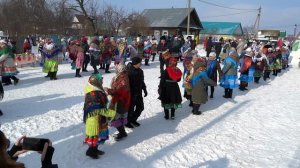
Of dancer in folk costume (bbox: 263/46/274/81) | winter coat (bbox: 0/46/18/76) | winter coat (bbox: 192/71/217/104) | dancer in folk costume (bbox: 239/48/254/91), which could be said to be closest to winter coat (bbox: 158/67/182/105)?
winter coat (bbox: 192/71/217/104)

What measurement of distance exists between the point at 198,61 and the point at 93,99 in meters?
3.67

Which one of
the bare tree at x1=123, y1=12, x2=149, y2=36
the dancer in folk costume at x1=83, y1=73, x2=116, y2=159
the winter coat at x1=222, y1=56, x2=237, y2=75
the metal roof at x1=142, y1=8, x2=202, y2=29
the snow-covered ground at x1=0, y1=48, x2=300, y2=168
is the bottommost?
the snow-covered ground at x1=0, y1=48, x2=300, y2=168

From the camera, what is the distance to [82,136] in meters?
6.03

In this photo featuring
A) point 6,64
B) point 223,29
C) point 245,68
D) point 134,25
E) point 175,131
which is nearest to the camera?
point 175,131

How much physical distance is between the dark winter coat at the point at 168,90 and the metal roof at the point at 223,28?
189ft

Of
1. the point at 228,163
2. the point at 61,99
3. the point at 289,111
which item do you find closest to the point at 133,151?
the point at 228,163

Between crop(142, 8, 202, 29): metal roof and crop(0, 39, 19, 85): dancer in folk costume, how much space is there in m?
34.5

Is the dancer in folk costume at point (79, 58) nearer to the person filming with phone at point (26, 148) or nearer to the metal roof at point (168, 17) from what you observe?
the person filming with phone at point (26, 148)

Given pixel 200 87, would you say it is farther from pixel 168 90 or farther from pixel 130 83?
pixel 130 83

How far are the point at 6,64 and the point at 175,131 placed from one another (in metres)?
6.70

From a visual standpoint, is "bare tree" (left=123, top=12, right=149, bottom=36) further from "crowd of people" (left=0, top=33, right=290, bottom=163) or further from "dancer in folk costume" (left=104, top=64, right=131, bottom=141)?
"dancer in folk costume" (left=104, top=64, right=131, bottom=141)

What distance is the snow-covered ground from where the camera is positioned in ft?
17.1

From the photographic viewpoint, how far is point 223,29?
Answer: 6519cm

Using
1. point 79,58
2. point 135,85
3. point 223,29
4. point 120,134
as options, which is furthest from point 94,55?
point 223,29
